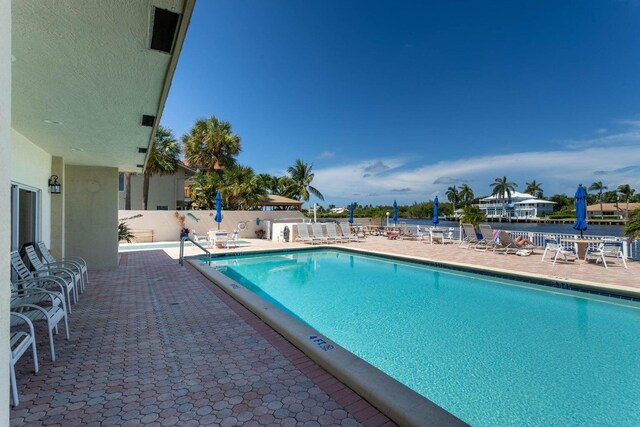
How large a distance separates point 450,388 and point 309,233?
12824 millimetres

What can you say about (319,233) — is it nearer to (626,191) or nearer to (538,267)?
(538,267)

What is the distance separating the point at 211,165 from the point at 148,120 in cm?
2159

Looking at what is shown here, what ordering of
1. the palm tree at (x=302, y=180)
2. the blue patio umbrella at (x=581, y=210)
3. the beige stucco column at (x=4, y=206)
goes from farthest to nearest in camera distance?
the palm tree at (x=302, y=180) < the blue patio umbrella at (x=581, y=210) < the beige stucco column at (x=4, y=206)

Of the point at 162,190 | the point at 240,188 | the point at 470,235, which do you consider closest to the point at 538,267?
the point at 470,235

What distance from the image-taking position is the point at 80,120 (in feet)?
16.5

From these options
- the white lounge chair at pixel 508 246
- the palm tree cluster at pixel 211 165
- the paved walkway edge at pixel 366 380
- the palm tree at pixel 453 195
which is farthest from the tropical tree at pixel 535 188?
the paved walkway edge at pixel 366 380

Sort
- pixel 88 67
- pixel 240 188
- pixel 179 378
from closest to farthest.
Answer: pixel 179 378, pixel 88 67, pixel 240 188

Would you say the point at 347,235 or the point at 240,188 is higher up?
the point at 240,188

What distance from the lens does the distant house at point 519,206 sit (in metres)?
69.1

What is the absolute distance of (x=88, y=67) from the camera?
327 cm

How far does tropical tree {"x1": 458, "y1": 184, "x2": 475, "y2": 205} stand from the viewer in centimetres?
7612

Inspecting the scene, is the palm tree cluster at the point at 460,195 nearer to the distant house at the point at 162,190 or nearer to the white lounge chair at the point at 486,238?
the distant house at the point at 162,190

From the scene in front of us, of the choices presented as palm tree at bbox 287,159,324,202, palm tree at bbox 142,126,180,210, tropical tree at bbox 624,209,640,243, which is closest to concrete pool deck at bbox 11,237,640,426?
tropical tree at bbox 624,209,640,243

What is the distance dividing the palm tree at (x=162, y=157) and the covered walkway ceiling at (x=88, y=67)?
54.1 ft
